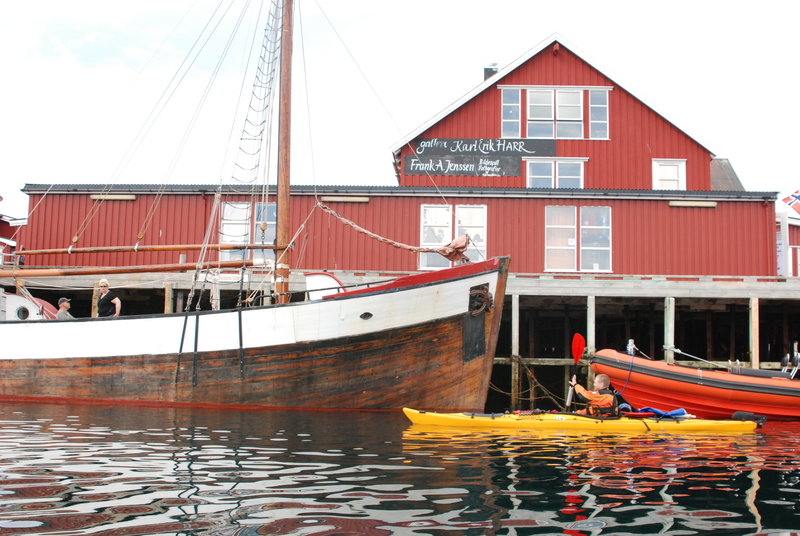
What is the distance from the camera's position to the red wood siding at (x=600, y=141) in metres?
25.6

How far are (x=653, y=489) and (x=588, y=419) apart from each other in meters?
4.99

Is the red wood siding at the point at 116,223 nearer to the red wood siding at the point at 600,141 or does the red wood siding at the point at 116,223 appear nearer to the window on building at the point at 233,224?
the window on building at the point at 233,224

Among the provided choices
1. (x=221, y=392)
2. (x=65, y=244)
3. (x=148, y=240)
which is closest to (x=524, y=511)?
(x=221, y=392)

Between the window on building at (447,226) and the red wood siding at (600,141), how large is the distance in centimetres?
438

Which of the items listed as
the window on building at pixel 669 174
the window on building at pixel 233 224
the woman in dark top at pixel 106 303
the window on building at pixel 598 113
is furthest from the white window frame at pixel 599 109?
the woman in dark top at pixel 106 303

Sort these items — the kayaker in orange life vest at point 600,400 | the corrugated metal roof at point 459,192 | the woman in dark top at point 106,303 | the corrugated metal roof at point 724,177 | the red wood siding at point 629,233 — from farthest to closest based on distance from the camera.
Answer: the corrugated metal roof at point 724,177
the red wood siding at point 629,233
the corrugated metal roof at point 459,192
the woman in dark top at point 106,303
the kayaker in orange life vest at point 600,400

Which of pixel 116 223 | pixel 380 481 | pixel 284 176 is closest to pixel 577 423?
pixel 380 481

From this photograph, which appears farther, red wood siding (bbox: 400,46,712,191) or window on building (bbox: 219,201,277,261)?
red wood siding (bbox: 400,46,712,191)

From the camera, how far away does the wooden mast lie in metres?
15.7

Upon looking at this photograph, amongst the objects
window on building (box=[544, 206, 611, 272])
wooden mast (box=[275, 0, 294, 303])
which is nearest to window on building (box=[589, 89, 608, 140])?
window on building (box=[544, 206, 611, 272])

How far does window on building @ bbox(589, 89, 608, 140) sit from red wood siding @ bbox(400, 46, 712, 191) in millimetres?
183

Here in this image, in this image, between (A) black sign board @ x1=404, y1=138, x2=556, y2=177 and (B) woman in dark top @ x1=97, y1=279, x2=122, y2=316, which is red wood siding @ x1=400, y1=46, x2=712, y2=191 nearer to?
(A) black sign board @ x1=404, y1=138, x2=556, y2=177

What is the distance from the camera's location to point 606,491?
6.73 metres

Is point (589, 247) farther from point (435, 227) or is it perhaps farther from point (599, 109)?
point (599, 109)
